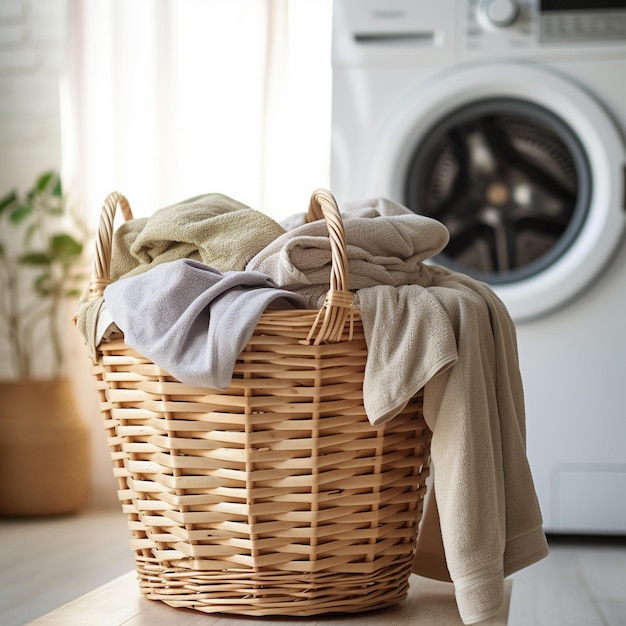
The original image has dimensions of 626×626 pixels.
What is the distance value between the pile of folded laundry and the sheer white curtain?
1258mm

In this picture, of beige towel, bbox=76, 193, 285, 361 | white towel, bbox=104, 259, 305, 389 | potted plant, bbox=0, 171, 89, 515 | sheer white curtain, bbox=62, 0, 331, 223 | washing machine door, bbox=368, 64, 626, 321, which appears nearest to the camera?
white towel, bbox=104, 259, 305, 389

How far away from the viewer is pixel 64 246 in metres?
2.16

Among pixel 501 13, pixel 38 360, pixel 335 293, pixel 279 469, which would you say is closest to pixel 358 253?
pixel 335 293

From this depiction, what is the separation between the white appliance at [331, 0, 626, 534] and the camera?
1.61 meters

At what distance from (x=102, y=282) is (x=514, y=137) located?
970mm

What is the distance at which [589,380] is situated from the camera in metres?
1.64

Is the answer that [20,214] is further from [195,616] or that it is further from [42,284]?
[195,616]

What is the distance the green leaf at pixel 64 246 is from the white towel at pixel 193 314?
1.32 metres

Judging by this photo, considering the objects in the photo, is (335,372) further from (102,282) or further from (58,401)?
(58,401)

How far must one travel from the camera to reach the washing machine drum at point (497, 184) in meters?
1.65

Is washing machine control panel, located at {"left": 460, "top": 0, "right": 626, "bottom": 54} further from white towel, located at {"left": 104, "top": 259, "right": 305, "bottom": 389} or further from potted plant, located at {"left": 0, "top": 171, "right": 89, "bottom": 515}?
potted plant, located at {"left": 0, "top": 171, "right": 89, "bottom": 515}

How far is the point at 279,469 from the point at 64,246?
1.46 metres

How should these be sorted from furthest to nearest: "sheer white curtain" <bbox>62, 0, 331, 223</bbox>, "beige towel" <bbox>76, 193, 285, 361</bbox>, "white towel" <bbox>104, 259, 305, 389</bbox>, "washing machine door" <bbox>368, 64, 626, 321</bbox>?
"sheer white curtain" <bbox>62, 0, 331, 223</bbox> → "washing machine door" <bbox>368, 64, 626, 321</bbox> → "beige towel" <bbox>76, 193, 285, 361</bbox> → "white towel" <bbox>104, 259, 305, 389</bbox>

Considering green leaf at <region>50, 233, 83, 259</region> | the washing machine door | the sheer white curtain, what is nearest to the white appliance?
the washing machine door
